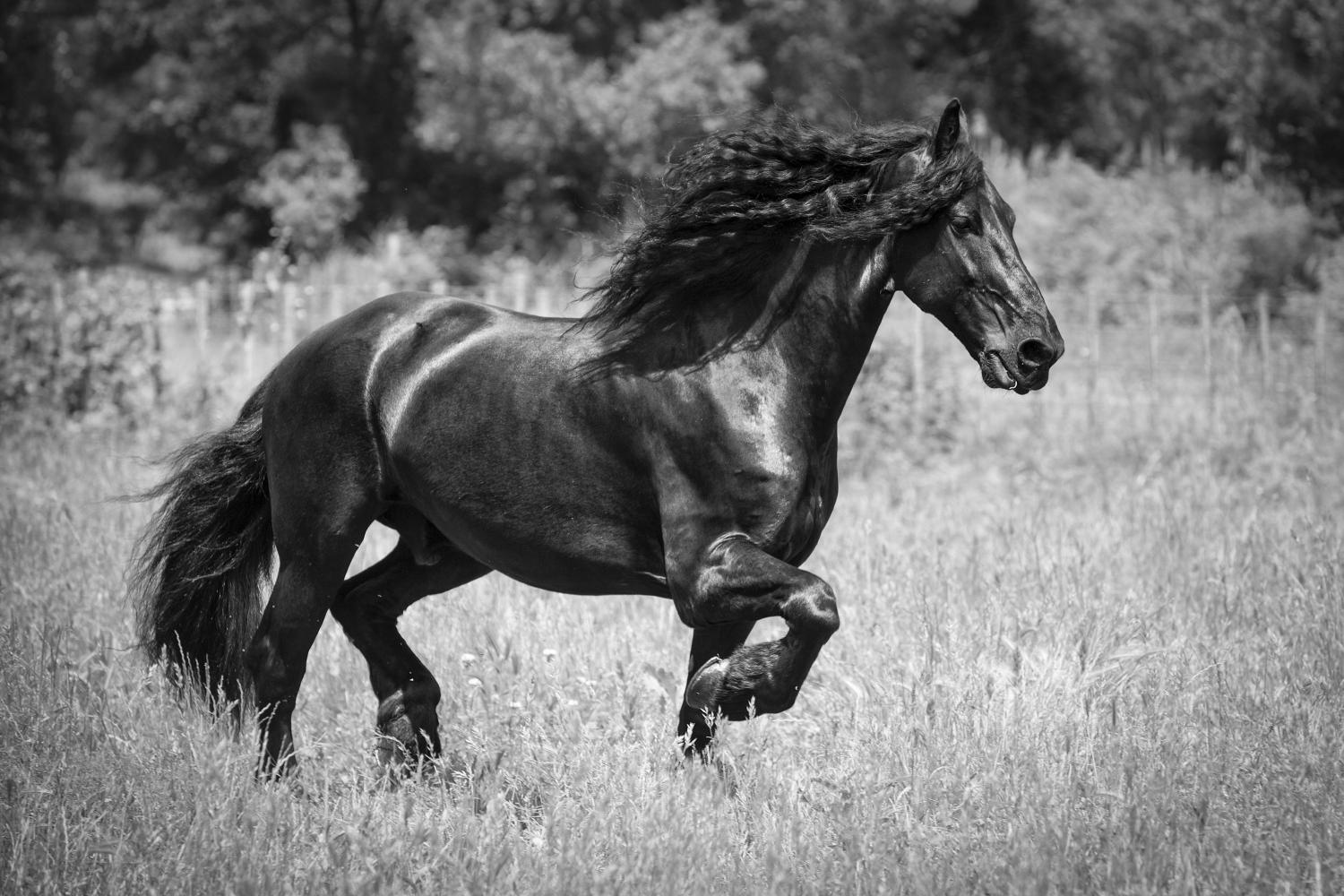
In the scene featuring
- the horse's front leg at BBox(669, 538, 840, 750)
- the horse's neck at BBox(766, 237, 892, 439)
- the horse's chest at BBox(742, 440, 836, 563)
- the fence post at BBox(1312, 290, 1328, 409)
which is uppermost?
the horse's neck at BBox(766, 237, 892, 439)

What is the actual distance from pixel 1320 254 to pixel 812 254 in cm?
2182

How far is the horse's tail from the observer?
16.6 feet

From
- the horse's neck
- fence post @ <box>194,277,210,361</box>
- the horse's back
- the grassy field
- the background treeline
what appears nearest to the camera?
the grassy field

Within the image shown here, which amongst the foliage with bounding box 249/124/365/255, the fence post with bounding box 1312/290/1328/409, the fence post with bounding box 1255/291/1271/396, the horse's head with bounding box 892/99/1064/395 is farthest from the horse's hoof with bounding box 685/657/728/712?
the foliage with bounding box 249/124/365/255

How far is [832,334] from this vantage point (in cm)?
402

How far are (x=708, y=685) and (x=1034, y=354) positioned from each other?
4.21 feet

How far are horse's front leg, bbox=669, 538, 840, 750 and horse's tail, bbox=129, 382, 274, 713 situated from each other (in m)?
1.96

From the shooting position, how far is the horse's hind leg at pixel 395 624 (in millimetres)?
4711

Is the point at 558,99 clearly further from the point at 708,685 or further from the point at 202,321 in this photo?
the point at 708,685

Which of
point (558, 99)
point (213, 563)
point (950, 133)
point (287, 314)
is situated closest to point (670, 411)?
point (950, 133)

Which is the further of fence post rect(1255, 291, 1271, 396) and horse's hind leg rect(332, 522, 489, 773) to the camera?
fence post rect(1255, 291, 1271, 396)

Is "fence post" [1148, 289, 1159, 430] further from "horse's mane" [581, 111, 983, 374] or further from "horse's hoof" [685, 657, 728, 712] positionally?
"horse's hoof" [685, 657, 728, 712]

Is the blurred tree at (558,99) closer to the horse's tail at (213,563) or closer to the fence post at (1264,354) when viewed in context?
the fence post at (1264,354)

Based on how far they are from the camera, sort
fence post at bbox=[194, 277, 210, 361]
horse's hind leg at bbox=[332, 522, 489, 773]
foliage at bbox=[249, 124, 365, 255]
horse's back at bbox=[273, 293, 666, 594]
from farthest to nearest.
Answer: foliage at bbox=[249, 124, 365, 255]
fence post at bbox=[194, 277, 210, 361]
horse's hind leg at bbox=[332, 522, 489, 773]
horse's back at bbox=[273, 293, 666, 594]
